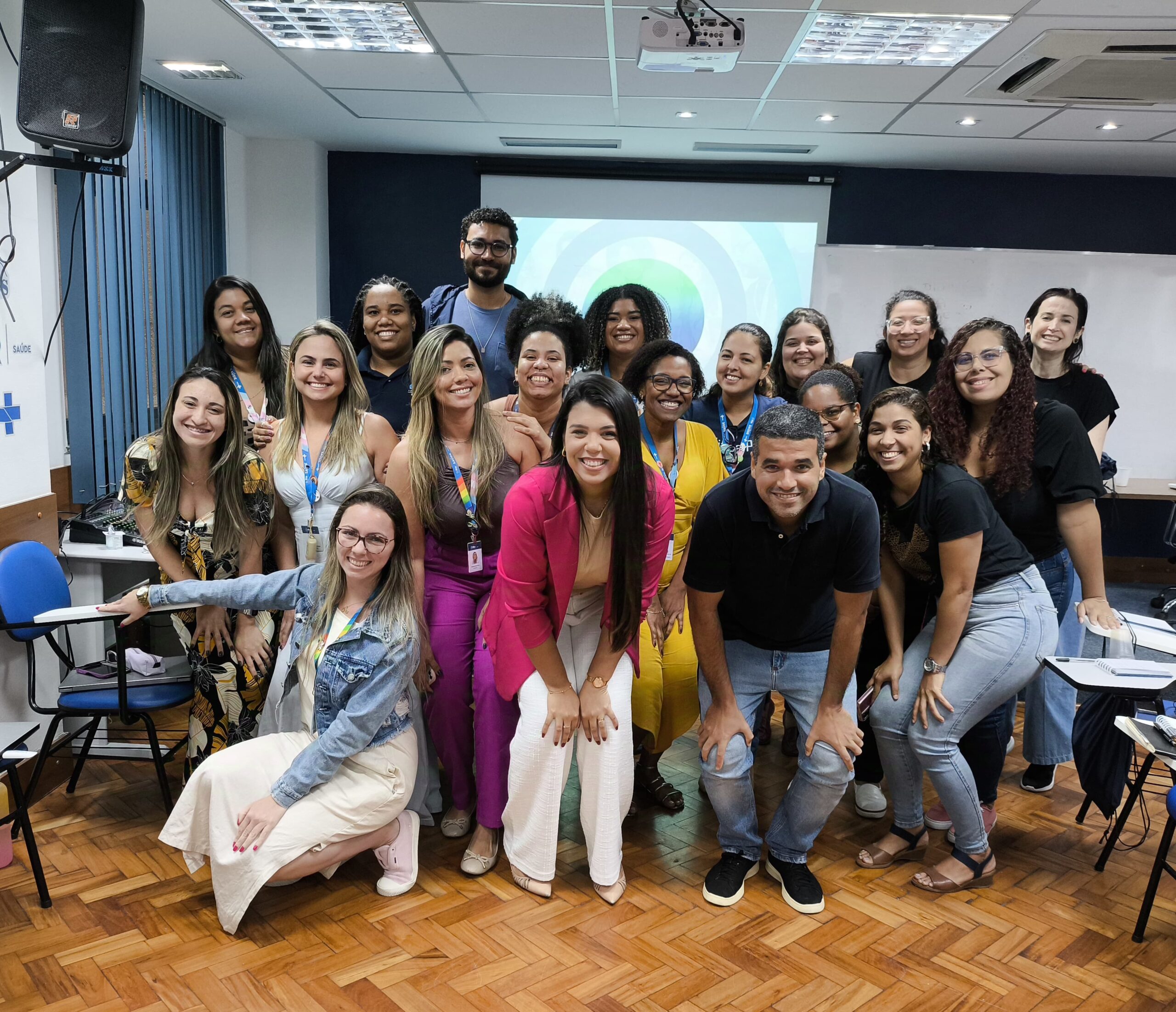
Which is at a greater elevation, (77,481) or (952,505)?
(952,505)

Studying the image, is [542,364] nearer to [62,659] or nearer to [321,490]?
[321,490]

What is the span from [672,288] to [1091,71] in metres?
3.07

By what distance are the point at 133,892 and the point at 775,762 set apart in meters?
2.13

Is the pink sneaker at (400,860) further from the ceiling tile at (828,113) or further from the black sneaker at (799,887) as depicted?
the ceiling tile at (828,113)

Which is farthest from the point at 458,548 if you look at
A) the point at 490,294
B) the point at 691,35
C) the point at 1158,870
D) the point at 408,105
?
the point at 408,105

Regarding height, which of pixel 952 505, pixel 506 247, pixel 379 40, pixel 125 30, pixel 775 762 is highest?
pixel 379 40

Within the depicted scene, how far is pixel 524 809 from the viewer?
2352 millimetres

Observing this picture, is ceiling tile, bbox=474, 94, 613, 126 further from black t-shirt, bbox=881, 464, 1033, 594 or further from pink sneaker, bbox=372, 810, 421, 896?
pink sneaker, bbox=372, 810, 421, 896

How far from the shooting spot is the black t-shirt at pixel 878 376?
10.2 feet

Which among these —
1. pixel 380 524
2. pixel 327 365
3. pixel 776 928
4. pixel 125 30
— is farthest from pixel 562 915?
pixel 125 30

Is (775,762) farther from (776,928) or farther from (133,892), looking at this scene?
(133,892)

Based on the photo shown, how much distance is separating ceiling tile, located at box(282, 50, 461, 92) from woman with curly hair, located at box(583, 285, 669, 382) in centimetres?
180

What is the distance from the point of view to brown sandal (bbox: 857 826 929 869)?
2559 millimetres

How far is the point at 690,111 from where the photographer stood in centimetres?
494
